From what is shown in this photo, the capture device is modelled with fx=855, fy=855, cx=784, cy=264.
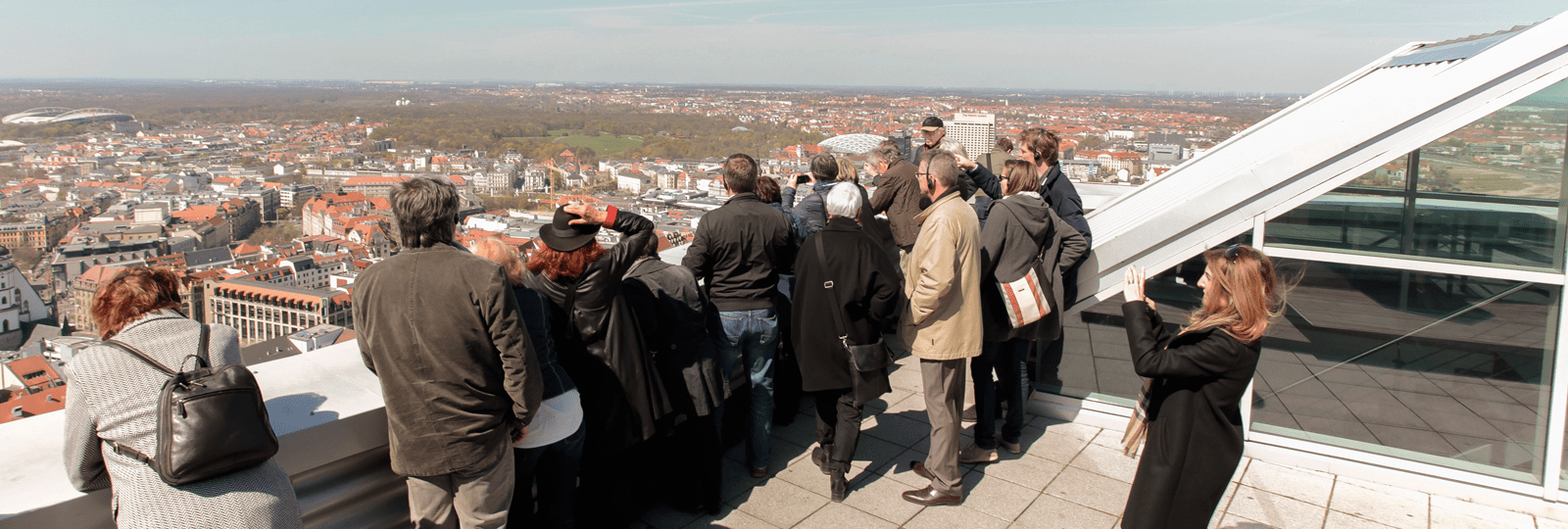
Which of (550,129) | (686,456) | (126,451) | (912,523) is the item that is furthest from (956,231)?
(550,129)

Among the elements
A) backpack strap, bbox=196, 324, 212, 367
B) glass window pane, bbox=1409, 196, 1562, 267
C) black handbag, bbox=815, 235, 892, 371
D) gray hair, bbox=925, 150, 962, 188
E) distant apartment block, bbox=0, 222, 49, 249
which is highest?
gray hair, bbox=925, 150, 962, 188

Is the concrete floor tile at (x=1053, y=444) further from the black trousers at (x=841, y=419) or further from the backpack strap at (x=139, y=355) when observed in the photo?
the backpack strap at (x=139, y=355)

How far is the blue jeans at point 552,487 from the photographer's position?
2637 mm

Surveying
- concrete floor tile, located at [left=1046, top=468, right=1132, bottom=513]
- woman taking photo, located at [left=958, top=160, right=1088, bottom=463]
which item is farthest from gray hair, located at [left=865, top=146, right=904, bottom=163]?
concrete floor tile, located at [left=1046, top=468, right=1132, bottom=513]

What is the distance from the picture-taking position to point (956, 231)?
312 centimetres

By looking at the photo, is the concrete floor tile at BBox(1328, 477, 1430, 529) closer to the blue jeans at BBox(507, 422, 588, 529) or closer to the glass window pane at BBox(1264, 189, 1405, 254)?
the glass window pane at BBox(1264, 189, 1405, 254)

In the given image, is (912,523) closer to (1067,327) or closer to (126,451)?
(1067,327)

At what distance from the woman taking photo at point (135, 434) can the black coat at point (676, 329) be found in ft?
4.24

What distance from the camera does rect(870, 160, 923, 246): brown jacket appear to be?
483cm

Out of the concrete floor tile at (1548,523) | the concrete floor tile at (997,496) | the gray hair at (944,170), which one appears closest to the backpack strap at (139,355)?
the gray hair at (944,170)

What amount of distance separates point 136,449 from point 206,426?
0.17 metres

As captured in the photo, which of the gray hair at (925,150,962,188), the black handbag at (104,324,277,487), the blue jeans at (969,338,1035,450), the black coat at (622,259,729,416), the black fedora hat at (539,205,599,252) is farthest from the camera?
the blue jeans at (969,338,1035,450)

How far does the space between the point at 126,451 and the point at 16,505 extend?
216 millimetres

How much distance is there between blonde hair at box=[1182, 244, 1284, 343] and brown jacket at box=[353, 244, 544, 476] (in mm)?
1797
